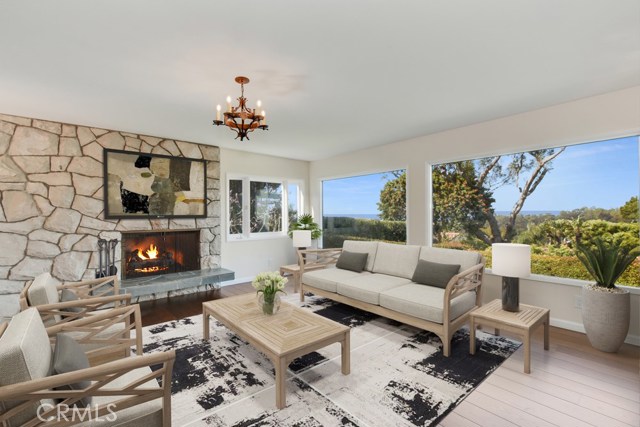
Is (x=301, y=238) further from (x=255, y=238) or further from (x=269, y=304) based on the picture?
(x=269, y=304)

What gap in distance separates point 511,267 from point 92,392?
338 centimetres

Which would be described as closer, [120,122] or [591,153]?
[591,153]

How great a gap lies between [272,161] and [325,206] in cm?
165

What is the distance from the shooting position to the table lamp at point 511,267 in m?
2.89

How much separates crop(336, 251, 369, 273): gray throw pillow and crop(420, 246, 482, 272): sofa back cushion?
910mm

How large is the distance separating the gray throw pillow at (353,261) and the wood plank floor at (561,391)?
7.23 ft

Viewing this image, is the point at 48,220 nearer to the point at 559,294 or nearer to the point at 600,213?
the point at 559,294

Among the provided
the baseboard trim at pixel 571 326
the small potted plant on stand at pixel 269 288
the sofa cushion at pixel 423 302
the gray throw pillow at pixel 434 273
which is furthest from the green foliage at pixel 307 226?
the baseboard trim at pixel 571 326

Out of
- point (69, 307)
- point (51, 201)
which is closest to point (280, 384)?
point (69, 307)

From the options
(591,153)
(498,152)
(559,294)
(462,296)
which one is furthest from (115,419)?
(591,153)

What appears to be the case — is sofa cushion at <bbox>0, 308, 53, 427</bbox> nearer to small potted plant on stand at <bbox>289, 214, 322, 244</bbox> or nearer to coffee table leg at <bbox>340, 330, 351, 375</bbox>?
coffee table leg at <bbox>340, 330, 351, 375</bbox>

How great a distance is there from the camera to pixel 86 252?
439 cm

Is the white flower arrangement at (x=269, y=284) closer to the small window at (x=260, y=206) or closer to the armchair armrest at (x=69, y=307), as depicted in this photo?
the armchair armrest at (x=69, y=307)

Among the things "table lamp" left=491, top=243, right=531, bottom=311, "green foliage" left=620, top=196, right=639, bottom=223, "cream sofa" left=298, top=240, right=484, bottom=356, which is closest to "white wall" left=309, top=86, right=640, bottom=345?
"green foliage" left=620, top=196, right=639, bottom=223
